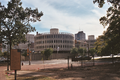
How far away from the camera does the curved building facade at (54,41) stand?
91625 mm

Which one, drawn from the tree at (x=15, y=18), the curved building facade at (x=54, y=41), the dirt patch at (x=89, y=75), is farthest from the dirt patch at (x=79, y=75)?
the curved building facade at (x=54, y=41)

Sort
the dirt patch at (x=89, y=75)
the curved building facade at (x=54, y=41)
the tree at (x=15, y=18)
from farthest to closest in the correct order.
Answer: the curved building facade at (x=54, y=41)
the tree at (x=15, y=18)
the dirt patch at (x=89, y=75)

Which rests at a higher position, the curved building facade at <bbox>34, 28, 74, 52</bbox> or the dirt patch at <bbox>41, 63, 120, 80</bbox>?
the curved building facade at <bbox>34, 28, 74, 52</bbox>

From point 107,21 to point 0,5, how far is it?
19.0 meters

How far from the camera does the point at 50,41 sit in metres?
91.8

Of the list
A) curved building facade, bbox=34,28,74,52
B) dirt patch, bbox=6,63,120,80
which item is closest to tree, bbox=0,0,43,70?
dirt patch, bbox=6,63,120,80

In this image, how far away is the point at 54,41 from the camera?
91.9m

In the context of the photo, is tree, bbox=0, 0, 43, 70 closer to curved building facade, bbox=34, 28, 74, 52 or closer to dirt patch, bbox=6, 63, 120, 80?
dirt patch, bbox=6, 63, 120, 80

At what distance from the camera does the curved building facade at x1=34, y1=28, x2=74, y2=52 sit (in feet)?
301

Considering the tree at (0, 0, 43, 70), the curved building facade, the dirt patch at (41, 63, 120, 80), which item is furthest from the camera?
the curved building facade

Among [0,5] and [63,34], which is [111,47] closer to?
[0,5]

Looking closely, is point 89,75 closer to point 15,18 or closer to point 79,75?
point 79,75

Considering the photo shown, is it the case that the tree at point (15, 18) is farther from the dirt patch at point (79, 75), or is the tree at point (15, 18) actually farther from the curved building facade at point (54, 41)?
the curved building facade at point (54, 41)

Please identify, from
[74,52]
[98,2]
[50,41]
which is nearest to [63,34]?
[50,41]
